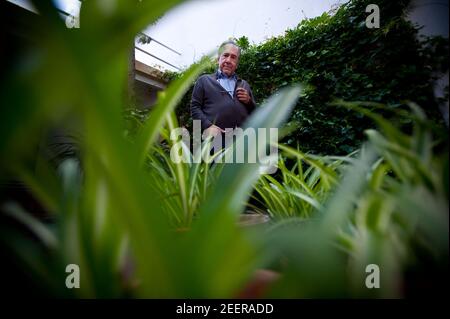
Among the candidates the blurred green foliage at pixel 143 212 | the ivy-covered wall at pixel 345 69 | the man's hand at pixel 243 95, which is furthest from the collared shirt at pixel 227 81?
the blurred green foliage at pixel 143 212

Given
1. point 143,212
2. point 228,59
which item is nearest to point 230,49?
point 228,59

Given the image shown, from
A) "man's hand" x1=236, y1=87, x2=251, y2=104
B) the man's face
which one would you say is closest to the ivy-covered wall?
"man's hand" x1=236, y1=87, x2=251, y2=104

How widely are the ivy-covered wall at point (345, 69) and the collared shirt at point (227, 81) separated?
59 cm

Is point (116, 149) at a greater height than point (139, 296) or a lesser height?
greater

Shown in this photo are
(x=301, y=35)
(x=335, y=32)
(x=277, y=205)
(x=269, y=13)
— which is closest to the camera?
(x=277, y=205)

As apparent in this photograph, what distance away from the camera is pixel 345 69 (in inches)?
83.3

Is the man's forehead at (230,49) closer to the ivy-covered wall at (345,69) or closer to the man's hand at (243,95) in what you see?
the man's hand at (243,95)

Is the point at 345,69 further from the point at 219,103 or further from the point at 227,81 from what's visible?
the point at 219,103

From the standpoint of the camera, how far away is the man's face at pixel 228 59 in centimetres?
184

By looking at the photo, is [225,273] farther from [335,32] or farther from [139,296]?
[335,32]

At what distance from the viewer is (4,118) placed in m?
0.15

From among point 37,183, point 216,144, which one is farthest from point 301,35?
point 37,183

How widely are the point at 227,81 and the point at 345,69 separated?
1.04m
